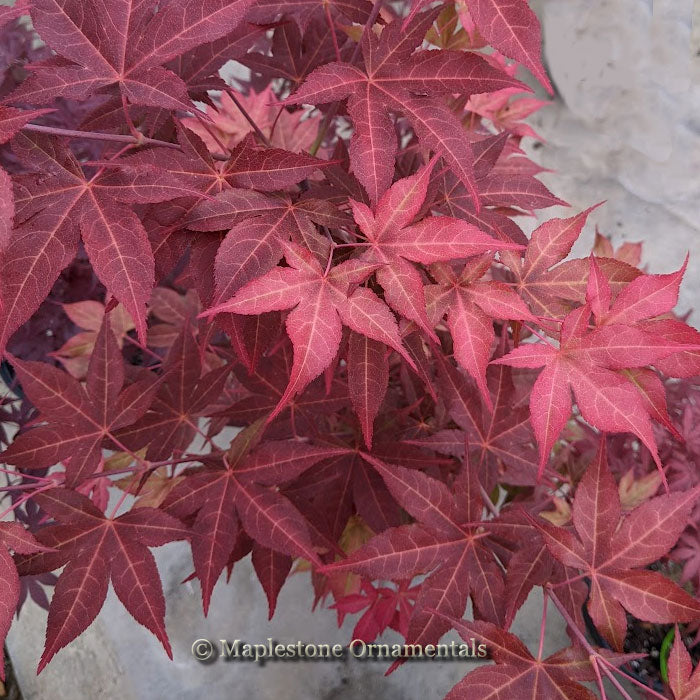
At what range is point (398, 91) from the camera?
478 millimetres

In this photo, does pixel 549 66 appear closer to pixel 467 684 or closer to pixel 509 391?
pixel 509 391

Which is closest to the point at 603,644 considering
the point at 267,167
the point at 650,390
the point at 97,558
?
the point at 650,390

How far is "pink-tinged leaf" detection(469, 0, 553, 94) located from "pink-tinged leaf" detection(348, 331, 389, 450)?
0.22 meters

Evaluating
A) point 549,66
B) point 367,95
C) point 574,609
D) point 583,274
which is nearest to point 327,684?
point 574,609

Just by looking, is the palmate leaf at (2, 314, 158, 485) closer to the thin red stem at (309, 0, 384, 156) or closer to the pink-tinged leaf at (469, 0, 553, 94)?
the thin red stem at (309, 0, 384, 156)

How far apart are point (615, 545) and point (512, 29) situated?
0.40 m

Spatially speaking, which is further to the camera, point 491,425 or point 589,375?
point 491,425

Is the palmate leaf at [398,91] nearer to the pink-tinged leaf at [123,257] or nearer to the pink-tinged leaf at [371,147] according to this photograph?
the pink-tinged leaf at [371,147]

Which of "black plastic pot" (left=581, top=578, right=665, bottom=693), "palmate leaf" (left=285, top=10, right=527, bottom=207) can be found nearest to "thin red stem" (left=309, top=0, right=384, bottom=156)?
"palmate leaf" (left=285, top=10, right=527, bottom=207)

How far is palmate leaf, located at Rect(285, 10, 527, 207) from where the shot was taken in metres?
0.46

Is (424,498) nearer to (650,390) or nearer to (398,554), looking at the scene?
(398,554)

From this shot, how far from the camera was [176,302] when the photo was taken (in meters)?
0.98

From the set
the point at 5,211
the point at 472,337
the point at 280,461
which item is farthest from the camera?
the point at 280,461

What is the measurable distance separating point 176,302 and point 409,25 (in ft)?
2.00
